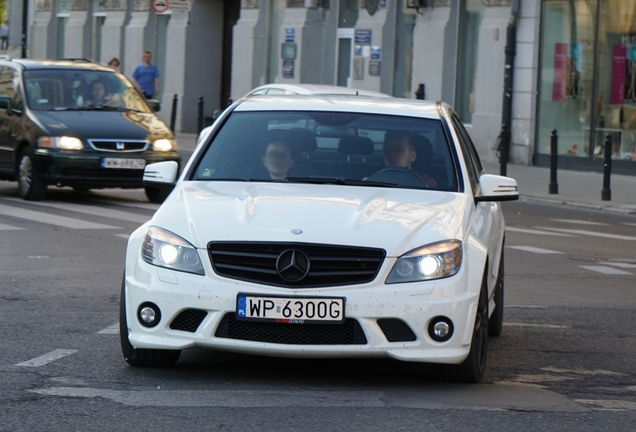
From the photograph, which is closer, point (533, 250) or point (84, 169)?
point (533, 250)

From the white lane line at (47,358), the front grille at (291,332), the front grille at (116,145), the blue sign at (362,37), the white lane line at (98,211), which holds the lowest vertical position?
the white lane line at (47,358)

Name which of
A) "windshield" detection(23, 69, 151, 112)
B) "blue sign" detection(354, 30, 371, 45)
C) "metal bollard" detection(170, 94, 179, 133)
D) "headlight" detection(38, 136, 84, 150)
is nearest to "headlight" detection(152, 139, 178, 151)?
"headlight" detection(38, 136, 84, 150)

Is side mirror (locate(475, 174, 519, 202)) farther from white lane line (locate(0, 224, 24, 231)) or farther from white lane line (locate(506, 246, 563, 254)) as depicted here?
white lane line (locate(0, 224, 24, 231))

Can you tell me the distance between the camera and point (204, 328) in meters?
6.25

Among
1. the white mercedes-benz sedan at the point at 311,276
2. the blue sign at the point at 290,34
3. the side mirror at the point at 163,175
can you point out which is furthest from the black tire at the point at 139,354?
the blue sign at the point at 290,34

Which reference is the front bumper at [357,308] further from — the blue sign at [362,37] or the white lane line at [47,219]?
the blue sign at [362,37]

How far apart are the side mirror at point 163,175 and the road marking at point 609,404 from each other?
104 inches

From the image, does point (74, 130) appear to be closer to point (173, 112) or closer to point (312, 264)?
point (312, 264)

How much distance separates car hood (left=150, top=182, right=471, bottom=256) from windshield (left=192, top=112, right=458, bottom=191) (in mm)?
194

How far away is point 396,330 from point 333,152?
1.53 m

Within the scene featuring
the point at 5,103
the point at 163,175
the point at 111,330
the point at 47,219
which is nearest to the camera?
the point at 163,175

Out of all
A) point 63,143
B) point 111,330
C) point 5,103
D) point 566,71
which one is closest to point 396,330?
point 111,330

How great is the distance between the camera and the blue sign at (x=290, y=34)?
32.7m

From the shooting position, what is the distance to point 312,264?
6.18 metres
